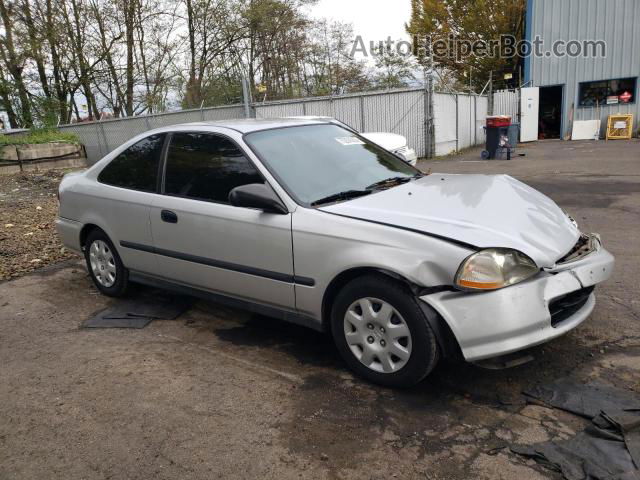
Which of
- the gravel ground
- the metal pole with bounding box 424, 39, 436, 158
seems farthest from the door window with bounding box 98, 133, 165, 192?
the metal pole with bounding box 424, 39, 436, 158

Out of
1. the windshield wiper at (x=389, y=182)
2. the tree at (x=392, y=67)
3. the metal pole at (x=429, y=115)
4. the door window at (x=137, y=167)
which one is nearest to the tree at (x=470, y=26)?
the tree at (x=392, y=67)

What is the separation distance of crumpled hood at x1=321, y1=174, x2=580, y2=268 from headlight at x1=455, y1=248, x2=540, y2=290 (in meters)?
0.06

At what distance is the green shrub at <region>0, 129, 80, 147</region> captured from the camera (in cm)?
1437

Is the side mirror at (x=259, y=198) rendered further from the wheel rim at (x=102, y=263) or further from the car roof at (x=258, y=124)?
the wheel rim at (x=102, y=263)

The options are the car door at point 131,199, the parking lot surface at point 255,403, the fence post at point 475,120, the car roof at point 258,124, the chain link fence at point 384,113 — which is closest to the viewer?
the parking lot surface at point 255,403

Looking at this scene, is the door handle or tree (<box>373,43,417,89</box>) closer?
the door handle

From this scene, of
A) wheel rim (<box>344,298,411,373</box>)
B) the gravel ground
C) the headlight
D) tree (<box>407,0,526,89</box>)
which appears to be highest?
tree (<box>407,0,526,89</box>)

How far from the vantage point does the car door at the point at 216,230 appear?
3334mm

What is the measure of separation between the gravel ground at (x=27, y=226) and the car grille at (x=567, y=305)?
5.60 m

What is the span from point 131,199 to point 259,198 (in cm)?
155

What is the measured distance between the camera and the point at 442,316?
8.79ft

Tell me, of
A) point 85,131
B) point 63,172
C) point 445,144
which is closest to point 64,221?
point 63,172

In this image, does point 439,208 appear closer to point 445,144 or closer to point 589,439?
point 589,439

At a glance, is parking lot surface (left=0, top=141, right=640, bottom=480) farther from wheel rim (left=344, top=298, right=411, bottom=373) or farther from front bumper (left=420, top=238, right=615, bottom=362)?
front bumper (left=420, top=238, right=615, bottom=362)
